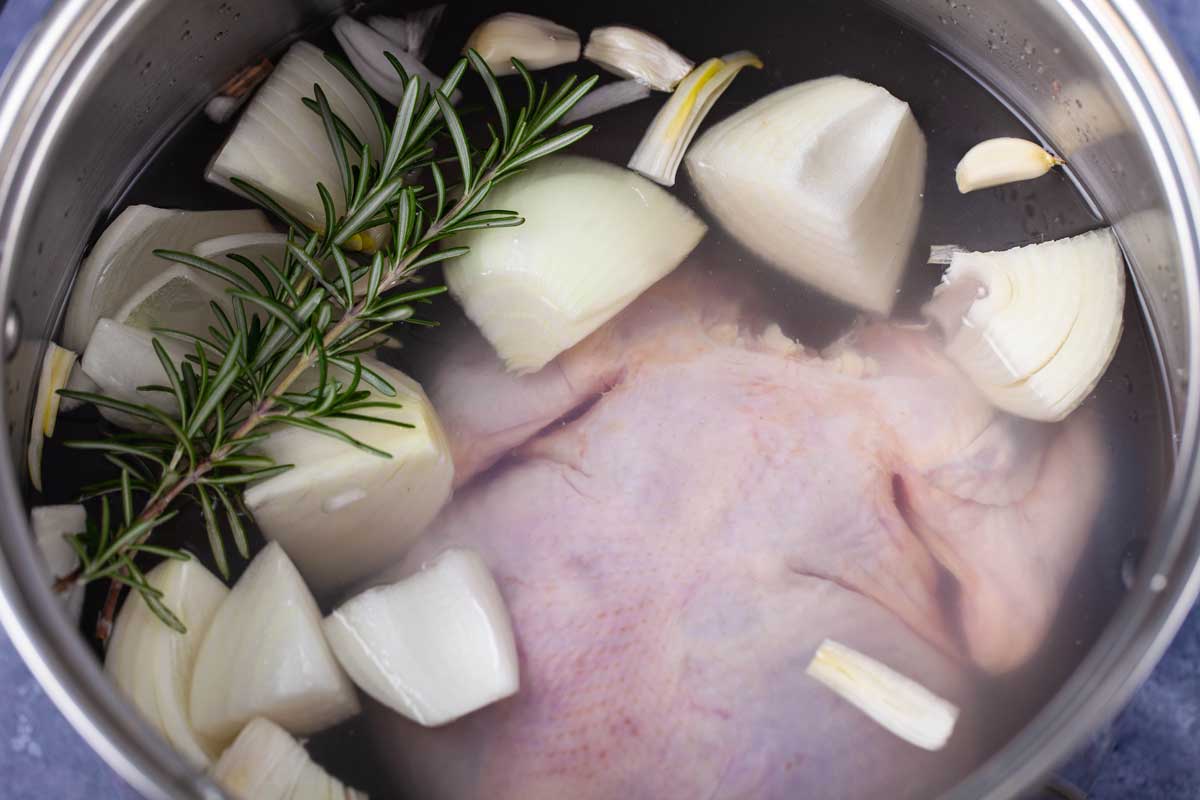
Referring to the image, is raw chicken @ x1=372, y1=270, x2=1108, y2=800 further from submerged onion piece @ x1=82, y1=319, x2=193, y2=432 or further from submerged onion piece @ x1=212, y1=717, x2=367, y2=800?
submerged onion piece @ x1=82, y1=319, x2=193, y2=432

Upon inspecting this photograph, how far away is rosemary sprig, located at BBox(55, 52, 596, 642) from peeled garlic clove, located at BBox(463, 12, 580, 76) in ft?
0.43

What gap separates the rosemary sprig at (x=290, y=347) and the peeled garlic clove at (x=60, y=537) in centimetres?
2

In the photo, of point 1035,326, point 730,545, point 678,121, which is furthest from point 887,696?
point 678,121

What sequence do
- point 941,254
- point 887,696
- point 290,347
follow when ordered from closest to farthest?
point 290,347
point 887,696
point 941,254

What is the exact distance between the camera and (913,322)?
104 centimetres

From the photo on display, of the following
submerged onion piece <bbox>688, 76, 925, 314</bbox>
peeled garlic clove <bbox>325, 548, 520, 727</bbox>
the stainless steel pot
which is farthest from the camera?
submerged onion piece <bbox>688, 76, 925, 314</bbox>

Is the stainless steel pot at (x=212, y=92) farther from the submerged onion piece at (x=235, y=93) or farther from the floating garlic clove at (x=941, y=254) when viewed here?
the floating garlic clove at (x=941, y=254)

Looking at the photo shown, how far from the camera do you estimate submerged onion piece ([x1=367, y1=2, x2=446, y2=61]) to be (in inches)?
43.0

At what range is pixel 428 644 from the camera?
897mm

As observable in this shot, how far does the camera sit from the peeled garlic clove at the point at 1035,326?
3.32 feet

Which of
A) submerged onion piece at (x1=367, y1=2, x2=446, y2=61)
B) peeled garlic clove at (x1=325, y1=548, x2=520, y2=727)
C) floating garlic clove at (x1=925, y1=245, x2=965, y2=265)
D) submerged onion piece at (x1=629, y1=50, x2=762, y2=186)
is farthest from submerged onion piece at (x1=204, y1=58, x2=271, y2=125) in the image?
floating garlic clove at (x1=925, y1=245, x2=965, y2=265)

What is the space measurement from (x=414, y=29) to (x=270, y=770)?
0.75m

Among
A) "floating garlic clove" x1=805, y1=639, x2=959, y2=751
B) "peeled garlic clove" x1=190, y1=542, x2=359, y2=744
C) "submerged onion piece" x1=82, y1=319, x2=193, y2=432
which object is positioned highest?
"submerged onion piece" x1=82, y1=319, x2=193, y2=432

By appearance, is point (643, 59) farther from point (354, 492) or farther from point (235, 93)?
point (354, 492)
